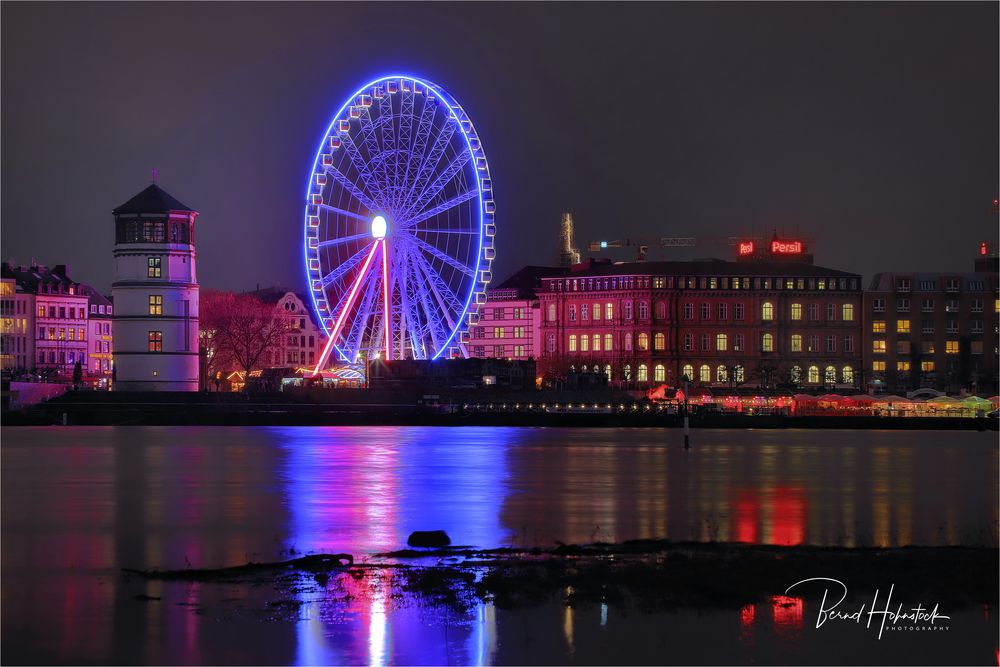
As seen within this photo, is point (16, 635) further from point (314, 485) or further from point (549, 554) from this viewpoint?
point (314, 485)

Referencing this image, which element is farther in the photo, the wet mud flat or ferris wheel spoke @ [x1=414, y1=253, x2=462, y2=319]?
ferris wheel spoke @ [x1=414, y1=253, x2=462, y2=319]

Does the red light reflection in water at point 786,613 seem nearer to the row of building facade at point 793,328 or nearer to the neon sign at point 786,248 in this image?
the row of building facade at point 793,328

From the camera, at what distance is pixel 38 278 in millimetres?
169000

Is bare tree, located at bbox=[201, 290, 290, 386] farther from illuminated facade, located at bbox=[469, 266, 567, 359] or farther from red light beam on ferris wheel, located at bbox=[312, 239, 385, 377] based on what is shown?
red light beam on ferris wheel, located at bbox=[312, 239, 385, 377]

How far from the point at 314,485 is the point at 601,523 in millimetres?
15314

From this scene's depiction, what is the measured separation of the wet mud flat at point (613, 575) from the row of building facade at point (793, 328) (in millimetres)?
122161

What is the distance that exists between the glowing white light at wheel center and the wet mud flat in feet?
178

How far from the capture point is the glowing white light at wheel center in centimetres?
8362

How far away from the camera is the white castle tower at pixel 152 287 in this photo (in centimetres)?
10400

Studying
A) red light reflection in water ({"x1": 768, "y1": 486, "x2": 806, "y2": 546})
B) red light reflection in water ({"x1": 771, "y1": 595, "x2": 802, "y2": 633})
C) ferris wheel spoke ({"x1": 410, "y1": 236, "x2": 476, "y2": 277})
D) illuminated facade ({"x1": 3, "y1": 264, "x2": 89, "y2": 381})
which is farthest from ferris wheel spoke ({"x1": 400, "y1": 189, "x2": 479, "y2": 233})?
illuminated facade ({"x1": 3, "y1": 264, "x2": 89, "y2": 381})

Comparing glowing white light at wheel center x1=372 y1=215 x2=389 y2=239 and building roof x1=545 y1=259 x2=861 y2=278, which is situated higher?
building roof x1=545 y1=259 x2=861 y2=278

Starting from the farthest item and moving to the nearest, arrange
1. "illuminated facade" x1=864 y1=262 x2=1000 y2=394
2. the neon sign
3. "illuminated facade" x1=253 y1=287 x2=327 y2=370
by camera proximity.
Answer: "illuminated facade" x1=253 y1=287 x2=327 y2=370, the neon sign, "illuminated facade" x1=864 y1=262 x2=1000 y2=394

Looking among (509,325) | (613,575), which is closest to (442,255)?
(613,575)

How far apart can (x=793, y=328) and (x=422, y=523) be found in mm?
119305
